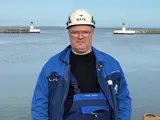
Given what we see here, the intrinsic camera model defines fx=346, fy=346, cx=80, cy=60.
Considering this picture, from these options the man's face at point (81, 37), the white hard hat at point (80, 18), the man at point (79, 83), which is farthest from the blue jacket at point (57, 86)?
the white hard hat at point (80, 18)

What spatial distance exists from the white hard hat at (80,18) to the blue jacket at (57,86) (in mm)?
260

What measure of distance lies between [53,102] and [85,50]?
1.61 ft

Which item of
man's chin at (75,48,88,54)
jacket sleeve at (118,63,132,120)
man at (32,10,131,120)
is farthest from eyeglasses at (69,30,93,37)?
jacket sleeve at (118,63,132,120)

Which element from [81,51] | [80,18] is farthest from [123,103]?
[80,18]

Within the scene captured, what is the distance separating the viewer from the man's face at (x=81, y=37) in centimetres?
277

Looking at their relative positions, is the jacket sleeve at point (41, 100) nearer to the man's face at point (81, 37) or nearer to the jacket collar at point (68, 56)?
the jacket collar at point (68, 56)

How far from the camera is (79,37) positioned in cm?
277

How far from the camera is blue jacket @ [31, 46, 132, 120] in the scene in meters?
2.71

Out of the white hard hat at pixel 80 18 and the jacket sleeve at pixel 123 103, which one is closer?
the white hard hat at pixel 80 18

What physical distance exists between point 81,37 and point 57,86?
433 mm

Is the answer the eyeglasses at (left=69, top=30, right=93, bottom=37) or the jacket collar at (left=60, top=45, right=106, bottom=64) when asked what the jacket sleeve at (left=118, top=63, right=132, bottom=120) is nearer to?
the jacket collar at (left=60, top=45, right=106, bottom=64)

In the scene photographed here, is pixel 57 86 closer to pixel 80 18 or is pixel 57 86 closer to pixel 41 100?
pixel 41 100

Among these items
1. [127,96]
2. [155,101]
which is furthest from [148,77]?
[127,96]

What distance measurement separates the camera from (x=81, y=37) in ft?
9.07
